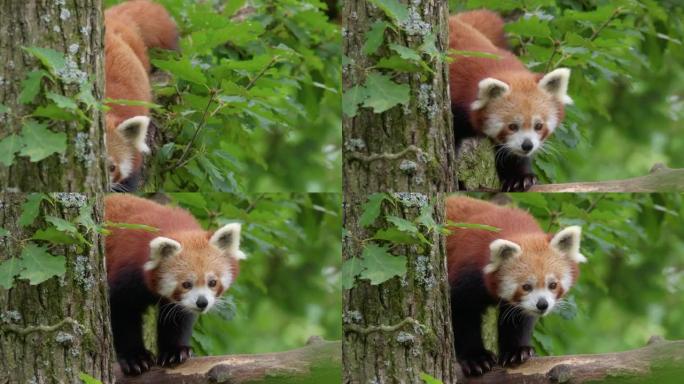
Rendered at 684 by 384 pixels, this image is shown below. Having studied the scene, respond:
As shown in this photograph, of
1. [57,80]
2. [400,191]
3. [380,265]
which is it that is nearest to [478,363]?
[380,265]

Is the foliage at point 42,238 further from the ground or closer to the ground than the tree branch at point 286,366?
further from the ground

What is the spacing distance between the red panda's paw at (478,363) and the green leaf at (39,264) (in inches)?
62.3

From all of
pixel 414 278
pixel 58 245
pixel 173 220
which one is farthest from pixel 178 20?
pixel 414 278

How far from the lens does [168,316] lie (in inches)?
174

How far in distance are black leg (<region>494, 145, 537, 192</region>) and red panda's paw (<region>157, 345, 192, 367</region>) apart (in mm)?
1510

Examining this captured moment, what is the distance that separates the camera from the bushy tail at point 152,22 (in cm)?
573

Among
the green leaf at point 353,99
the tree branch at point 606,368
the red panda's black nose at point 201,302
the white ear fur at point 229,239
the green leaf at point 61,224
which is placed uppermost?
the green leaf at point 353,99

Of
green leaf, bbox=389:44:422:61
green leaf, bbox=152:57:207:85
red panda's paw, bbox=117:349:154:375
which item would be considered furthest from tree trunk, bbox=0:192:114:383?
green leaf, bbox=389:44:422:61

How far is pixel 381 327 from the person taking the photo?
357 centimetres

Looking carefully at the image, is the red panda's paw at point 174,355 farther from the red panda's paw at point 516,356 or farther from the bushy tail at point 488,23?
the bushy tail at point 488,23

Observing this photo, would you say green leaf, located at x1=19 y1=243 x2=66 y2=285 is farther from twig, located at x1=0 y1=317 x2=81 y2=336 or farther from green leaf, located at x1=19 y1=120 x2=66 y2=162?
green leaf, located at x1=19 y1=120 x2=66 y2=162

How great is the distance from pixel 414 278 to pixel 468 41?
1.37 metres

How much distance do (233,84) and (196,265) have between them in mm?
815

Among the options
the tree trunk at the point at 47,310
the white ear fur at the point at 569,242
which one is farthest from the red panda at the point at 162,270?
the white ear fur at the point at 569,242
